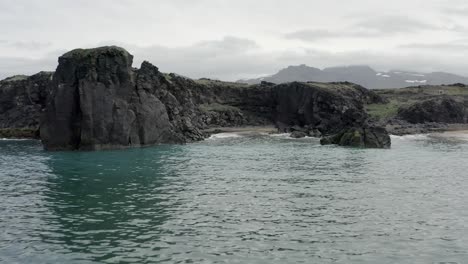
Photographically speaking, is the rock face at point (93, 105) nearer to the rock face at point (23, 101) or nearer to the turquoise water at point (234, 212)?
the turquoise water at point (234, 212)

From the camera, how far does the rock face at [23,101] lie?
15162cm

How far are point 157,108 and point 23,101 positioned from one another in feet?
249

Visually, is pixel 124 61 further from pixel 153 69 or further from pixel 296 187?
pixel 296 187

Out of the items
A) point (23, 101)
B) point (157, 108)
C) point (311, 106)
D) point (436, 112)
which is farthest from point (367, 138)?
point (23, 101)

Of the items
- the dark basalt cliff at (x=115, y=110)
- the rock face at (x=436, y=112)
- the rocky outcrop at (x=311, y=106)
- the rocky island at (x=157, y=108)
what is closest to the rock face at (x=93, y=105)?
the dark basalt cliff at (x=115, y=110)

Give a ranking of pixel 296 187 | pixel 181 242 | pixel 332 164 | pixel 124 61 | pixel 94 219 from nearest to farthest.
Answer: pixel 181 242 → pixel 94 219 → pixel 296 187 → pixel 332 164 → pixel 124 61

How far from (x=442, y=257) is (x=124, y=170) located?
43838 mm

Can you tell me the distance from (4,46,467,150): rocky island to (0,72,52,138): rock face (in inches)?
13.6

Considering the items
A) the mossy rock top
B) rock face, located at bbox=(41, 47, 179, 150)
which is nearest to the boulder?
rock face, located at bbox=(41, 47, 179, 150)

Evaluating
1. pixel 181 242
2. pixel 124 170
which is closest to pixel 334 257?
pixel 181 242

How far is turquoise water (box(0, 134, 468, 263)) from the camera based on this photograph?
84.1 feet

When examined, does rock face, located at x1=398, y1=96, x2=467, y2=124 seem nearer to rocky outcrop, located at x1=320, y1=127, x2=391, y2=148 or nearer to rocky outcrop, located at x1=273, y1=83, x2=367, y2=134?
rocky outcrop, located at x1=273, y1=83, x2=367, y2=134

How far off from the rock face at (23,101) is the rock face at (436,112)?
412 ft

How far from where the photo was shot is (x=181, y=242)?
2744 cm
